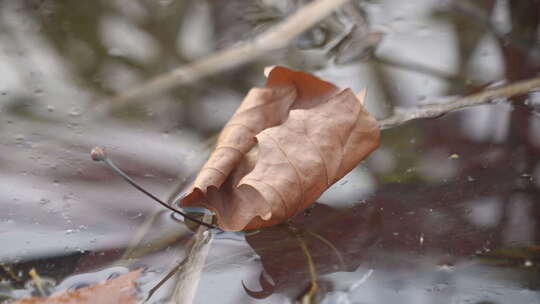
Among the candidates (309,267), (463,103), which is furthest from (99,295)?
(463,103)

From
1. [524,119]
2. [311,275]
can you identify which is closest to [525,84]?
[524,119]

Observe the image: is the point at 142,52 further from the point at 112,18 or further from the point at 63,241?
the point at 63,241

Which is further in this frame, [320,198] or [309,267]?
[320,198]

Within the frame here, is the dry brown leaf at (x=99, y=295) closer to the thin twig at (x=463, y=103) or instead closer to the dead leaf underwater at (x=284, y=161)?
the dead leaf underwater at (x=284, y=161)

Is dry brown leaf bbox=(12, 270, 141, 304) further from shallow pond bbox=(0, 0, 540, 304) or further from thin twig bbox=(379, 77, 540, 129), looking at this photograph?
thin twig bbox=(379, 77, 540, 129)

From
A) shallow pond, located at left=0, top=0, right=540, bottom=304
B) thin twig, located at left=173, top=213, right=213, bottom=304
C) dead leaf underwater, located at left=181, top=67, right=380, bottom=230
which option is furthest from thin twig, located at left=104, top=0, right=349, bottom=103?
thin twig, located at left=173, top=213, right=213, bottom=304

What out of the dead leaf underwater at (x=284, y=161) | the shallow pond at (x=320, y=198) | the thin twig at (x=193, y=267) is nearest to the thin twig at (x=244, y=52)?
the shallow pond at (x=320, y=198)

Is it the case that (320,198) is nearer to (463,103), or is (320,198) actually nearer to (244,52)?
(463,103)
